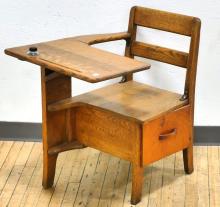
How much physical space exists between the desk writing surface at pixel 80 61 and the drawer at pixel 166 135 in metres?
0.34

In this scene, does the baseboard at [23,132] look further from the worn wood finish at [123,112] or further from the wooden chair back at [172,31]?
the wooden chair back at [172,31]

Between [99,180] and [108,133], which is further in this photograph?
[99,180]

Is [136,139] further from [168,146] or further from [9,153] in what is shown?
[9,153]

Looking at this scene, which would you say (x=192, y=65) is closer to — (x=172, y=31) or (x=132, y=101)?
(x=172, y=31)

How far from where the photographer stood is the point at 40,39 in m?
3.95

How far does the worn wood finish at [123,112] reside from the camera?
132 inches

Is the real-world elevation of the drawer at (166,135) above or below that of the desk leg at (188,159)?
above

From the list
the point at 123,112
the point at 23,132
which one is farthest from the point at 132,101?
the point at 23,132

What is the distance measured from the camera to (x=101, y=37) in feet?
11.8

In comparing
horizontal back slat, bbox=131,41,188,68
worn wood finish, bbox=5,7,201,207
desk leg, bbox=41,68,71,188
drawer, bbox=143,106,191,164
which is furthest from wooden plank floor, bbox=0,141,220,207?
horizontal back slat, bbox=131,41,188,68

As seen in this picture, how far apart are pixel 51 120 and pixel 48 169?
0.26m

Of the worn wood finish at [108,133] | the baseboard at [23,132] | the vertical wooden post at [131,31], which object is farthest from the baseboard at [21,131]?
the vertical wooden post at [131,31]

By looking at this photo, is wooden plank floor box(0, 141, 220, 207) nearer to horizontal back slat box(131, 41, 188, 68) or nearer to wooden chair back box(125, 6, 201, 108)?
wooden chair back box(125, 6, 201, 108)

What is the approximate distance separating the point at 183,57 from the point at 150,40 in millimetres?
388
